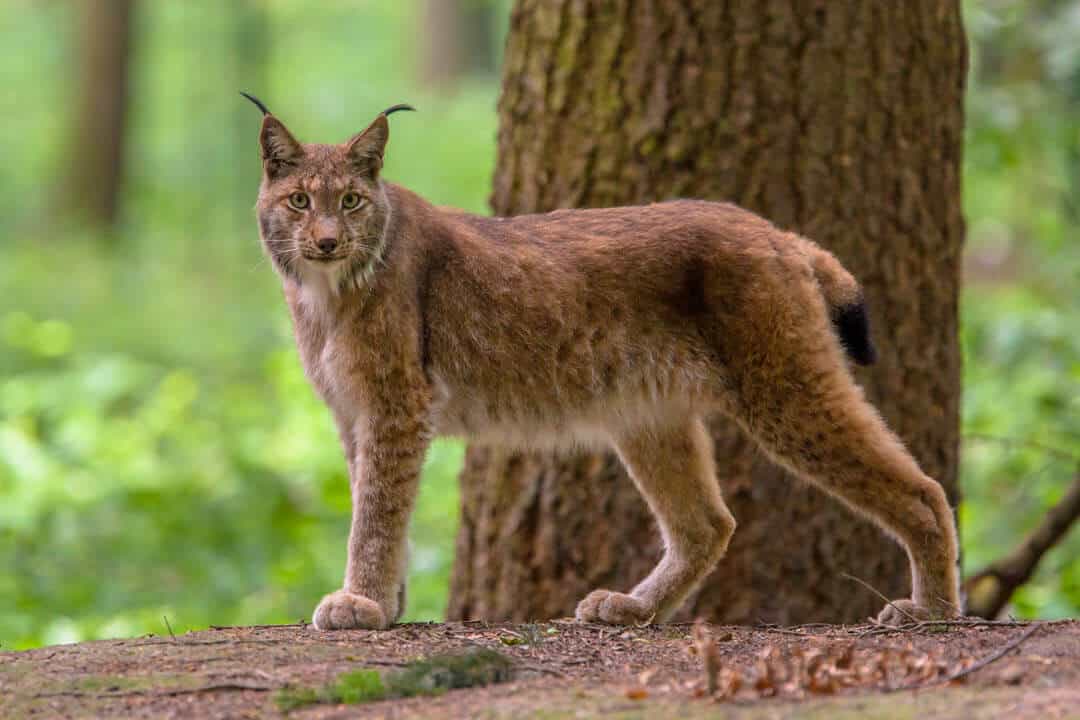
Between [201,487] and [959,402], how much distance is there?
469 cm

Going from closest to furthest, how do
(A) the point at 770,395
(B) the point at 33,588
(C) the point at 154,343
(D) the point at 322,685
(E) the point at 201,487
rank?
1. (D) the point at 322,685
2. (A) the point at 770,395
3. (B) the point at 33,588
4. (E) the point at 201,487
5. (C) the point at 154,343

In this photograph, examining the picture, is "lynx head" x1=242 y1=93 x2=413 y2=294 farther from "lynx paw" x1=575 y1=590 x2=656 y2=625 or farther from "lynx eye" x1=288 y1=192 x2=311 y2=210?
"lynx paw" x1=575 y1=590 x2=656 y2=625

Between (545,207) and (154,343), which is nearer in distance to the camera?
(545,207)

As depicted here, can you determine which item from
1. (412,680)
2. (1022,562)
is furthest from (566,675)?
(1022,562)

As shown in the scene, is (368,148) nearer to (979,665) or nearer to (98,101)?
(979,665)

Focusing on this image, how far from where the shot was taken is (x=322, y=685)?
10.8ft

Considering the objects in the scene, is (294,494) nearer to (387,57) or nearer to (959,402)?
(959,402)

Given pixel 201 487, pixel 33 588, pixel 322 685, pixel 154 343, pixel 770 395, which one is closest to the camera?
pixel 322 685

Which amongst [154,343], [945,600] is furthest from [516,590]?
[154,343]

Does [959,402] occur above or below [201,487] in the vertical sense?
above

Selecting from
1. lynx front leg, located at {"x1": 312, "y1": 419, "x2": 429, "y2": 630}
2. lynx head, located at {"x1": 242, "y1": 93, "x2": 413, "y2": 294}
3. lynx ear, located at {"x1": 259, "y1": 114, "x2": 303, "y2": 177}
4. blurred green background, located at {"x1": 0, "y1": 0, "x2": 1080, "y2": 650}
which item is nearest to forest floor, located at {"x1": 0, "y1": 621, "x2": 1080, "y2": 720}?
lynx front leg, located at {"x1": 312, "y1": 419, "x2": 429, "y2": 630}

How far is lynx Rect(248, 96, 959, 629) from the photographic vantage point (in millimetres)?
4289

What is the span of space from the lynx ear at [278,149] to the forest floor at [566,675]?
135 cm

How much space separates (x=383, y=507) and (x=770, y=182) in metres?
1.94
